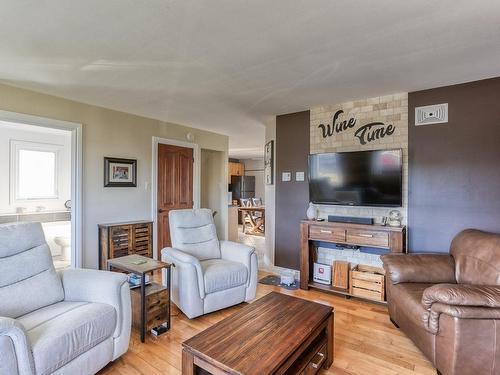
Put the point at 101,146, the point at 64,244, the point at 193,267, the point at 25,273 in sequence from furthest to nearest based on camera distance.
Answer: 1. the point at 64,244
2. the point at 101,146
3. the point at 193,267
4. the point at 25,273

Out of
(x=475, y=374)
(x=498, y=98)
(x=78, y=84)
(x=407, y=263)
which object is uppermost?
(x=78, y=84)

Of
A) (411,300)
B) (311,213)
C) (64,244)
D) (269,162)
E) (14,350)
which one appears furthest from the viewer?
(64,244)

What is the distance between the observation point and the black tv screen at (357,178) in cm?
308

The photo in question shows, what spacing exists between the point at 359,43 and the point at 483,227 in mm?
2161

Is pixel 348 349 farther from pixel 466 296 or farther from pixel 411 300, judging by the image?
pixel 466 296

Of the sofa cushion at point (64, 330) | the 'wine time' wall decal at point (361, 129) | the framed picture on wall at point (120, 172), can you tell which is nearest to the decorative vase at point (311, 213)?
the 'wine time' wall decal at point (361, 129)

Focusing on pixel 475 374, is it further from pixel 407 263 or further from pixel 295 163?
pixel 295 163

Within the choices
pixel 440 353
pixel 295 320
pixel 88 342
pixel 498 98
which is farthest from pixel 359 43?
pixel 88 342

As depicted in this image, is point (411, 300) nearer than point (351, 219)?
Yes

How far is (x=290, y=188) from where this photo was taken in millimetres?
3996

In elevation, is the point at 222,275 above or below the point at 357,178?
below

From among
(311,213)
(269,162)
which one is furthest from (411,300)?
(269,162)

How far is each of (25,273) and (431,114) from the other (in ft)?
12.6

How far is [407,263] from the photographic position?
8.08 ft
